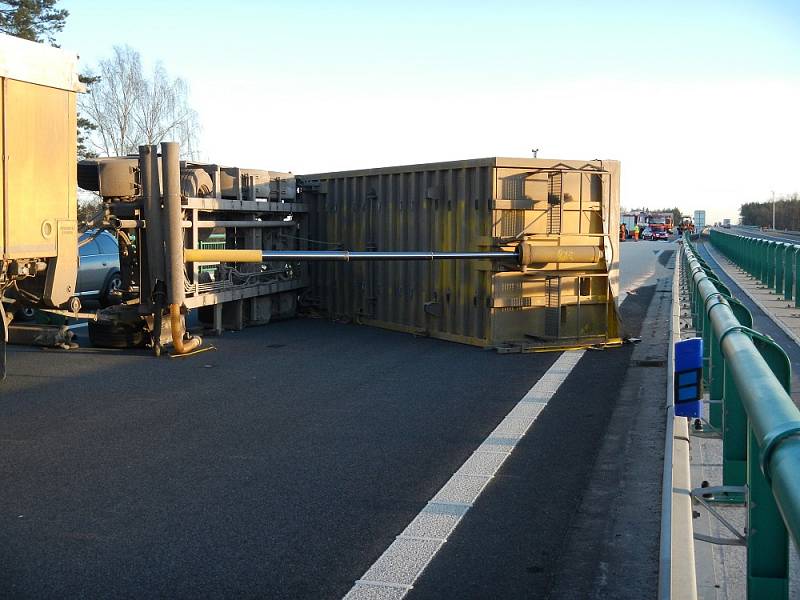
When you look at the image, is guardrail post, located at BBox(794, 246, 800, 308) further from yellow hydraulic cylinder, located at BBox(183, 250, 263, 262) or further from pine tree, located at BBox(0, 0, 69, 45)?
pine tree, located at BBox(0, 0, 69, 45)

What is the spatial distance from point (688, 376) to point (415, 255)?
6820 mm

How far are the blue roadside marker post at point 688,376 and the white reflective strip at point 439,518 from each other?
1487 mm

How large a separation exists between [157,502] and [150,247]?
712 centimetres

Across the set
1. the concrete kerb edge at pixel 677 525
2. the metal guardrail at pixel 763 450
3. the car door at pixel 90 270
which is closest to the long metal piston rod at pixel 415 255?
the car door at pixel 90 270

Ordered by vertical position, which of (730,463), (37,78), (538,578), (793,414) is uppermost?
(37,78)

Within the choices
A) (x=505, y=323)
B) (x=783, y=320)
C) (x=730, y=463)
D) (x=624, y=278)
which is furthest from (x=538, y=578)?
(x=624, y=278)

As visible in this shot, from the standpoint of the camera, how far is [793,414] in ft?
8.21

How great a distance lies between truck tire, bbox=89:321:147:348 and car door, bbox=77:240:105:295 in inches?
146

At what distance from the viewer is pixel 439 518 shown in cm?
614

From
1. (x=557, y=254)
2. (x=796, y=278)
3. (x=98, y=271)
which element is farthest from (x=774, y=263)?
(x=98, y=271)

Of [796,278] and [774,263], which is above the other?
[774,263]

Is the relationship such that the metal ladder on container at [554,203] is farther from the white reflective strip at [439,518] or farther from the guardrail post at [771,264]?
the guardrail post at [771,264]

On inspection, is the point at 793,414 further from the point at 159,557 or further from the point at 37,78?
the point at 37,78

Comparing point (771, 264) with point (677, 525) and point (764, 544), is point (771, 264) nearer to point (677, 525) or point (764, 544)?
point (677, 525)
